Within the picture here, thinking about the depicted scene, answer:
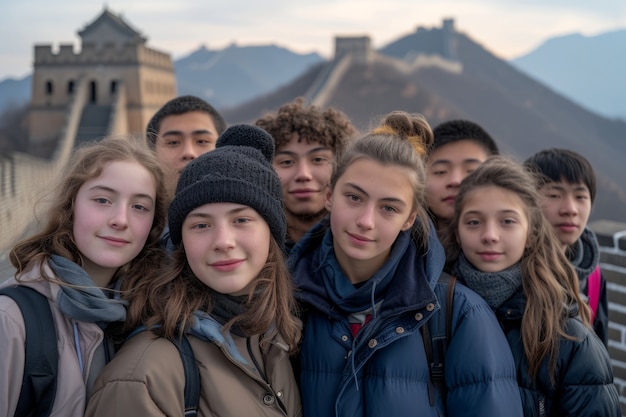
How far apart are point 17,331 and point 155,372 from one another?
15.9 inches

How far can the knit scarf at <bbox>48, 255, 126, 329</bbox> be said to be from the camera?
191cm

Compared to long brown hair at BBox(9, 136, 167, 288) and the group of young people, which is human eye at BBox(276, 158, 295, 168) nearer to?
the group of young people

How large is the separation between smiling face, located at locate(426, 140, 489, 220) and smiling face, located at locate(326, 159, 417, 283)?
83 cm

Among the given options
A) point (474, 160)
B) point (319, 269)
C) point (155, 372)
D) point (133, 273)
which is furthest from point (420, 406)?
point (474, 160)

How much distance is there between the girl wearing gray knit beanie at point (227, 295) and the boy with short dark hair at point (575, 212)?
5.09ft

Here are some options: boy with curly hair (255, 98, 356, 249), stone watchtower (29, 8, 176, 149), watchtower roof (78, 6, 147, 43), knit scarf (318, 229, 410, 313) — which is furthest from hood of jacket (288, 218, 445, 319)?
watchtower roof (78, 6, 147, 43)

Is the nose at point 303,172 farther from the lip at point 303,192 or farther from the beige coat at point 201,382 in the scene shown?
the beige coat at point 201,382

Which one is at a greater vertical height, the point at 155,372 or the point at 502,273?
the point at 502,273

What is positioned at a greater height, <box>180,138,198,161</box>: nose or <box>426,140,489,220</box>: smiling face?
<box>180,138,198,161</box>: nose

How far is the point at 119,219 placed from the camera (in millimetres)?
2125

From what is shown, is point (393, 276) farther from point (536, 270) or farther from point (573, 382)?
point (573, 382)

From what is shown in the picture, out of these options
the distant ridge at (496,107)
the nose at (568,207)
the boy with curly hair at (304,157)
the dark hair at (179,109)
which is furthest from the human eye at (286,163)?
the distant ridge at (496,107)

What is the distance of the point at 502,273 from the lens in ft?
8.29

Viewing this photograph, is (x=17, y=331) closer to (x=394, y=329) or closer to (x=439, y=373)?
(x=394, y=329)
